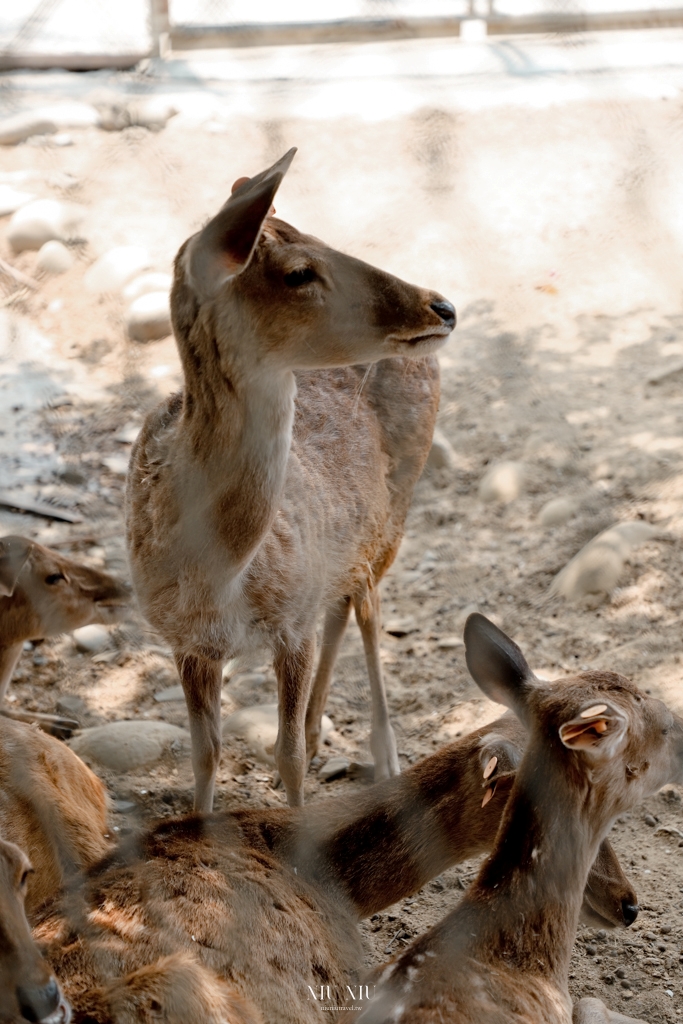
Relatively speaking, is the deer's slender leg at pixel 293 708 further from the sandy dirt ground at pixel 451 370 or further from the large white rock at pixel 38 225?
the large white rock at pixel 38 225

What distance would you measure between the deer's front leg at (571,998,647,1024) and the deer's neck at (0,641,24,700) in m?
2.26

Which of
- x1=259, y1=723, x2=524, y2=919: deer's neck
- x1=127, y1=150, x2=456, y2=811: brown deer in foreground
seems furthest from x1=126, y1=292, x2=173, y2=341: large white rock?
x1=259, y1=723, x2=524, y2=919: deer's neck

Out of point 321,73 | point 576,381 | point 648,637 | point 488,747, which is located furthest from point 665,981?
point 576,381

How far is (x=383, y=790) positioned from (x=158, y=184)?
4.64m

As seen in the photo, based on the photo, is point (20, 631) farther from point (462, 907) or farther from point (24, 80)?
point (24, 80)

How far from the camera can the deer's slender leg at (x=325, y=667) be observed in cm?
441

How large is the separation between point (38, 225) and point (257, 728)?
430 centimetres

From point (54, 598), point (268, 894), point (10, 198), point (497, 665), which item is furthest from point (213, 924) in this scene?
point (10, 198)

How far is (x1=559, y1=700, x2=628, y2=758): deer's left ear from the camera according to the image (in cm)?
241

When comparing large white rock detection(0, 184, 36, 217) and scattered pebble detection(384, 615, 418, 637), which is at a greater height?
large white rock detection(0, 184, 36, 217)

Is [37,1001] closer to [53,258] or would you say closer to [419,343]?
[419,343]

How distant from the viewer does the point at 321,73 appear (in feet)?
14.3

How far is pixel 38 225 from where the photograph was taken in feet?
24.0

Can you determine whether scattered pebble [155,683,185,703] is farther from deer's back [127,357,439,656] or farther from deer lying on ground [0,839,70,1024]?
deer lying on ground [0,839,70,1024]
